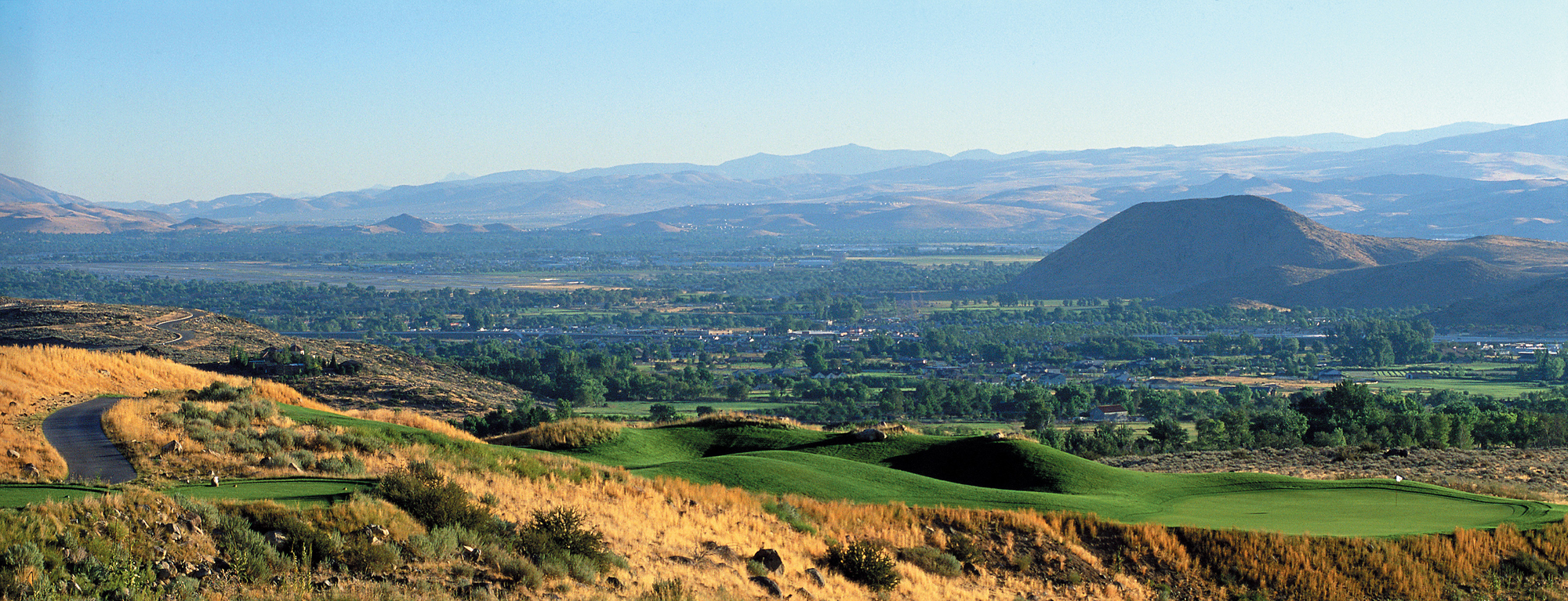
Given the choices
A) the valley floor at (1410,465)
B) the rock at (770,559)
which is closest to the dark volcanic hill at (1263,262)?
the valley floor at (1410,465)

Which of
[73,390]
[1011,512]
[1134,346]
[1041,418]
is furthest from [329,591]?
[1134,346]

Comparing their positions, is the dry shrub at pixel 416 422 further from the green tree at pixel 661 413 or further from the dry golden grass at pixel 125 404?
the green tree at pixel 661 413

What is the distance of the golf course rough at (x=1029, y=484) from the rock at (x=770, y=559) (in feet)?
11.7

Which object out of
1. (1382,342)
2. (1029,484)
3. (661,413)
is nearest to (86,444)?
(1029,484)

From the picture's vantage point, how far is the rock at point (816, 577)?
12.1m

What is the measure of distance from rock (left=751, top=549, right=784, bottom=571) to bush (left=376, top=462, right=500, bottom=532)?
261 cm

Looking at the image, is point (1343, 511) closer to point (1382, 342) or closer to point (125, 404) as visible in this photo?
point (125, 404)

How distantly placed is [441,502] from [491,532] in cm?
56

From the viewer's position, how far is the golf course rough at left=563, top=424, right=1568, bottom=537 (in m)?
15.6

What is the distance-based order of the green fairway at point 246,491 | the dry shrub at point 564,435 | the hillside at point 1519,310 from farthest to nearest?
1. the hillside at point 1519,310
2. the dry shrub at point 564,435
3. the green fairway at point 246,491

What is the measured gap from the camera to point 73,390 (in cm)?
1834

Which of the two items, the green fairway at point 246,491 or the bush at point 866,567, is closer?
the green fairway at point 246,491

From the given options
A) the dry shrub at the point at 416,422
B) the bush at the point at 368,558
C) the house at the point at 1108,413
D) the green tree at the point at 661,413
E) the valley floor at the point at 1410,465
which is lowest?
the house at the point at 1108,413

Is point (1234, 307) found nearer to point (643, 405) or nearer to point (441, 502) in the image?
point (643, 405)
